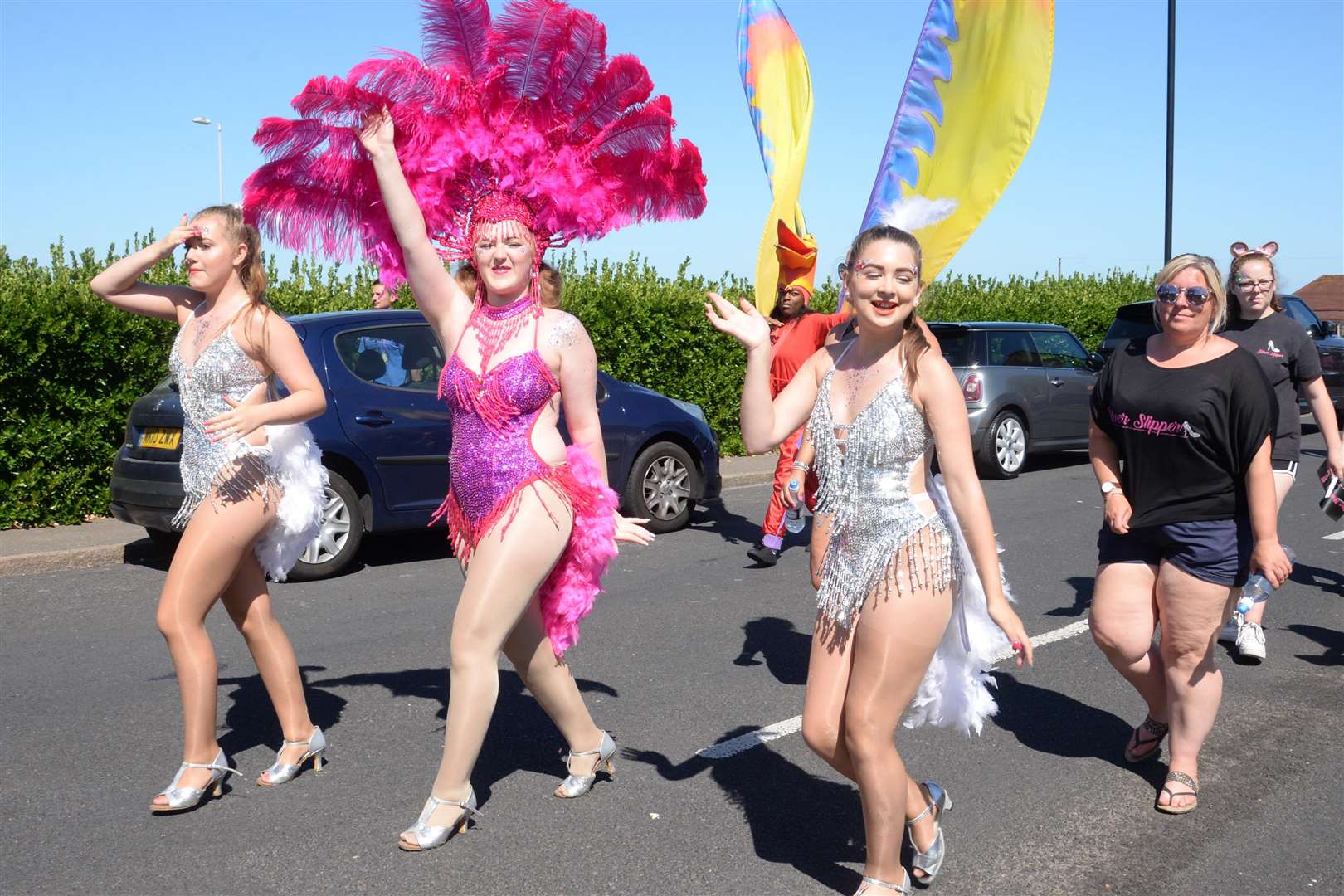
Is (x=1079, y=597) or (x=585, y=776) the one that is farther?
(x=1079, y=597)

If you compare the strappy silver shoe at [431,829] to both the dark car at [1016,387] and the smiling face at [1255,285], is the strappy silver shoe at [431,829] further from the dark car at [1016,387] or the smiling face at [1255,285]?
the dark car at [1016,387]

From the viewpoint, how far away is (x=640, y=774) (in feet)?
14.8

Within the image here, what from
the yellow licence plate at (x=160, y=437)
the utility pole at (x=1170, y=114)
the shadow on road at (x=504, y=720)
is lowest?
the shadow on road at (x=504, y=720)

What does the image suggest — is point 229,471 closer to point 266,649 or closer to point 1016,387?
point 266,649

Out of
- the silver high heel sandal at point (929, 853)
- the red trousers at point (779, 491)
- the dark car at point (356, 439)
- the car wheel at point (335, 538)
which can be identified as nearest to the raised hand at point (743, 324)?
the silver high heel sandal at point (929, 853)

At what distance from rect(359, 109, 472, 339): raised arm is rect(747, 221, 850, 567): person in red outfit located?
2.73 meters

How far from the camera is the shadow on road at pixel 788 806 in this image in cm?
376

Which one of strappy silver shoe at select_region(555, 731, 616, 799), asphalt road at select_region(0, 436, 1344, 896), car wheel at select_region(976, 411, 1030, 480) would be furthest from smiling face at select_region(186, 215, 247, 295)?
car wheel at select_region(976, 411, 1030, 480)

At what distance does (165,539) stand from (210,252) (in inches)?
199

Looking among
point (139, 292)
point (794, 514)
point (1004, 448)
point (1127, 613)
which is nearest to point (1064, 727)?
point (1127, 613)

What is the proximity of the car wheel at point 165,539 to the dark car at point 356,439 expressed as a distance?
0.02 meters

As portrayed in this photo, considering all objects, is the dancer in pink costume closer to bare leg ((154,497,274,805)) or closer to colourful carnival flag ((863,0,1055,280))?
bare leg ((154,497,274,805))

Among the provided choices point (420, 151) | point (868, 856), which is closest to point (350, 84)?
point (420, 151)

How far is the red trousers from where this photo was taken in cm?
735
